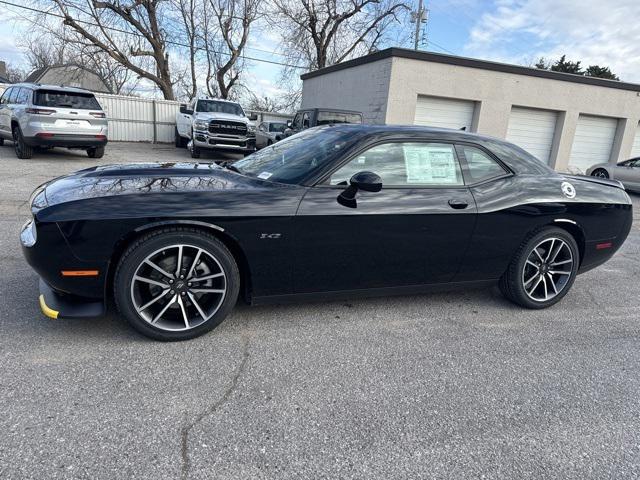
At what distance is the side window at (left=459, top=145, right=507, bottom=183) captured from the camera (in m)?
3.60

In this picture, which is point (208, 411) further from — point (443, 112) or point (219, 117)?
point (443, 112)

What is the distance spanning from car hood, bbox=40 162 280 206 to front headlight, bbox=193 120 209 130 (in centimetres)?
1080

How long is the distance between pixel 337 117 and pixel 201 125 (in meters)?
4.42

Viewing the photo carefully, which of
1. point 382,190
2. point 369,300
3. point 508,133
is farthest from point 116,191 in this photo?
point 508,133

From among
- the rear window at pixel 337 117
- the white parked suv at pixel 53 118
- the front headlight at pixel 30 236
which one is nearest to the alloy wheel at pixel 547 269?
the front headlight at pixel 30 236

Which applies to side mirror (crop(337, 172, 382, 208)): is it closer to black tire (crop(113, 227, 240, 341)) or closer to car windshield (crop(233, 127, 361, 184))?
car windshield (crop(233, 127, 361, 184))

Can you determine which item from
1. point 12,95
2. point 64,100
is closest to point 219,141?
point 64,100

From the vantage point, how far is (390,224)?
10.5 ft

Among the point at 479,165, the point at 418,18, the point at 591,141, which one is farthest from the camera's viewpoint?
the point at 418,18

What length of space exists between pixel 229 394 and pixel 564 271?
3209 millimetres

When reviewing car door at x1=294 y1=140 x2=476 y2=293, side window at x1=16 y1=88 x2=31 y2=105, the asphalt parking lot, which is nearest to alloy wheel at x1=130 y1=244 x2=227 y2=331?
the asphalt parking lot

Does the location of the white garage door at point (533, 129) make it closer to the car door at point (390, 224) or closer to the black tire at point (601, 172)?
the black tire at point (601, 172)

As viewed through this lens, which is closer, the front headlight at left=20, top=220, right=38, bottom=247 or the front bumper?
the front headlight at left=20, top=220, right=38, bottom=247

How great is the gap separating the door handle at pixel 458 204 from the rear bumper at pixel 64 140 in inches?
410
